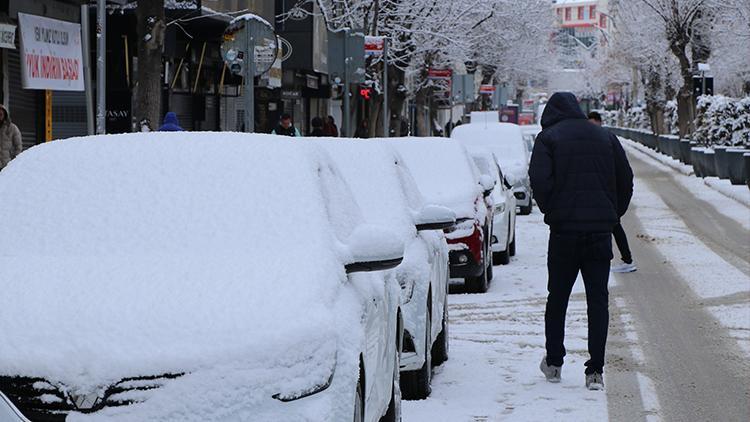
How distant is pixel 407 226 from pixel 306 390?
12.8 feet

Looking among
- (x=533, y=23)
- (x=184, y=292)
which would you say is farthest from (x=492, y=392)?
(x=533, y=23)

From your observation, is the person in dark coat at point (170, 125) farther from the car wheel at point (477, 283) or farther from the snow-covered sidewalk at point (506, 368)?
the snow-covered sidewalk at point (506, 368)

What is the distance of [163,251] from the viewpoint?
583cm

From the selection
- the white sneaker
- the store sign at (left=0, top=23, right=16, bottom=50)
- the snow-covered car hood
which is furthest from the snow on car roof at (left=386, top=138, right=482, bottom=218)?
the snow-covered car hood

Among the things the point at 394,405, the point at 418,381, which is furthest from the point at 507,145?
the point at 394,405

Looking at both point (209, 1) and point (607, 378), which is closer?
point (607, 378)

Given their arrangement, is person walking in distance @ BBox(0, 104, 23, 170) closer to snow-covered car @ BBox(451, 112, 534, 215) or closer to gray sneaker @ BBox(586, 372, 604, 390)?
snow-covered car @ BBox(451, 112, 534, 215)

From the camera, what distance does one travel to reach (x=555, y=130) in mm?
9500

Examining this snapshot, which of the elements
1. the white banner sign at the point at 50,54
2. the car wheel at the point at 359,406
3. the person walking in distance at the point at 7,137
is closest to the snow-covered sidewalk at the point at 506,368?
the car wheel at the point at 359,406

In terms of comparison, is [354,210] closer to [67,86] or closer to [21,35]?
[21,35]

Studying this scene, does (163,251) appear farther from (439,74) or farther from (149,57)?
(439,74)

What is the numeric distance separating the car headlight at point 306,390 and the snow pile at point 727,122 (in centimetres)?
3661

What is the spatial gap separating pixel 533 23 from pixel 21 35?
45.8m

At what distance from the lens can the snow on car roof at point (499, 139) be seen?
93.2 ft
